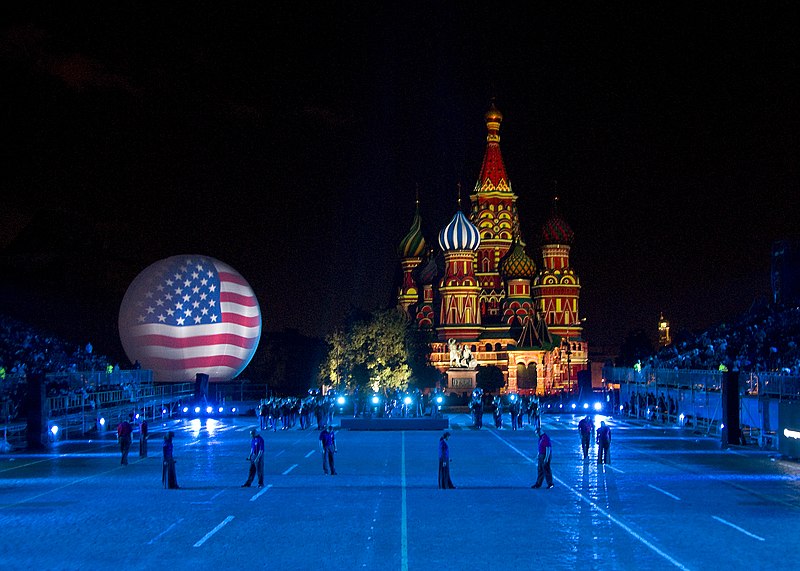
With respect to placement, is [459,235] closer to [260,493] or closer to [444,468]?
[444,468]

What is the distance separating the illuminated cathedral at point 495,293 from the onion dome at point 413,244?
12cm

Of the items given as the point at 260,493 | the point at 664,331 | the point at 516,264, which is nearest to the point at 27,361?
the point at 260,493

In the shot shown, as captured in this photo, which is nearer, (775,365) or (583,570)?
(583,570)

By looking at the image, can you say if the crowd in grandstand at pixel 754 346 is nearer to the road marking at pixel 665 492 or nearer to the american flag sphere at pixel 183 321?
the road marking at pixel 665 492

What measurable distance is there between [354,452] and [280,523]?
1852cm

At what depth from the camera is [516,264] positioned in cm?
13750

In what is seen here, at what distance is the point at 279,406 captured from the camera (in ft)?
190

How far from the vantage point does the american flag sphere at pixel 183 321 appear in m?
81.8

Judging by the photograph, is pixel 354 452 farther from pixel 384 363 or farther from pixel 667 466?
pixel 384 363

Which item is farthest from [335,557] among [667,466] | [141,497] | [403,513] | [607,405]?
[607,405]

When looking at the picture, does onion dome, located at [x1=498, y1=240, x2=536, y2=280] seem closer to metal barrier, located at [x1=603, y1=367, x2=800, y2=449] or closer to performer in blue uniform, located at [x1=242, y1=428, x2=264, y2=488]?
metal barrier, located at [x1=603, y1=367, x2=800, y2=449]

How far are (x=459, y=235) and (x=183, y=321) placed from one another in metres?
52.6

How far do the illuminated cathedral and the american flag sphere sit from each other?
114 ft

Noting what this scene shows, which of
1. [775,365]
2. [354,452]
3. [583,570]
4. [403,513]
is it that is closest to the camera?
[583,570]
